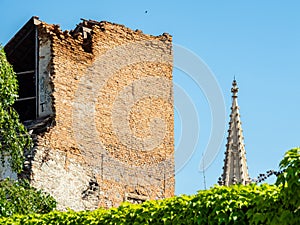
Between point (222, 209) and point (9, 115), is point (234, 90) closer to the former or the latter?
point (9, 115)

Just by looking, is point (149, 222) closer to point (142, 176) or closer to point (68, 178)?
point (68, 178)

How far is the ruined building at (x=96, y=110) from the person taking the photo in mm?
21562

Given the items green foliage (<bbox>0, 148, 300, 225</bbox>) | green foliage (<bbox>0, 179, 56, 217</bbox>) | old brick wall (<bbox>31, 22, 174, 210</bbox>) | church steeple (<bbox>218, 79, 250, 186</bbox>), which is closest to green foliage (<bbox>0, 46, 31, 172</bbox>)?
green foliage (<bbox>0, 179, 56, 217</bbox>)

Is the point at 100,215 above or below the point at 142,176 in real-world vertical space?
below

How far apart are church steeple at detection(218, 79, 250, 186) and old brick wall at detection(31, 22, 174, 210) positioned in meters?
1.93

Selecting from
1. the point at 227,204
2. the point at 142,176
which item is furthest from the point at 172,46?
the point at 227,204

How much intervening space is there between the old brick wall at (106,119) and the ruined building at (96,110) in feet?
0.10

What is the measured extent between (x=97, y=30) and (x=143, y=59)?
6.53 ft

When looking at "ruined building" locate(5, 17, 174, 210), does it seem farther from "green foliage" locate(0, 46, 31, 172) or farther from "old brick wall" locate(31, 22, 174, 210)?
"green foliage" locate(0, 46, 31, 172)

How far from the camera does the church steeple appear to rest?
23.3m

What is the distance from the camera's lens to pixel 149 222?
11008 millimetres

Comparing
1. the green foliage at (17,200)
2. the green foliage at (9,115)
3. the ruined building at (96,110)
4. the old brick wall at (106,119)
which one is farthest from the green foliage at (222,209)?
the ruined building at (96,110)

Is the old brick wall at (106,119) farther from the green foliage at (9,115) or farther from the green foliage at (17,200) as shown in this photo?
the green foliage at (9,115)

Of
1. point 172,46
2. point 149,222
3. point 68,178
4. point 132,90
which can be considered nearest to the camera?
point 149,222
